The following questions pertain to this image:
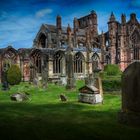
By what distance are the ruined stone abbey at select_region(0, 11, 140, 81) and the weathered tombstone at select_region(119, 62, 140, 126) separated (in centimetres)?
3164

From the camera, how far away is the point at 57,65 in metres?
45.3

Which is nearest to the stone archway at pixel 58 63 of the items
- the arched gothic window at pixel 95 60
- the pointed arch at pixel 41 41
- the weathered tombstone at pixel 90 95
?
the arched gothic window at pixel 95 60

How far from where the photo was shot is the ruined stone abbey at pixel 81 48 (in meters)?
43.8

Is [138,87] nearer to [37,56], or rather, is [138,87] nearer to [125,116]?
[125,116]

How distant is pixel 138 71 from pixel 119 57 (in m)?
50.6

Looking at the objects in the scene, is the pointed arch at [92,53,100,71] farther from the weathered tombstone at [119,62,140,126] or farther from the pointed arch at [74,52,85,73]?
the weathered tombstone at [119,62,140,126]

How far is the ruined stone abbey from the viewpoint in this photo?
43812 millimetres

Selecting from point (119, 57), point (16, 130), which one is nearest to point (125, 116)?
point (16, 130)

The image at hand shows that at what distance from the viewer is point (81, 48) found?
166 feet

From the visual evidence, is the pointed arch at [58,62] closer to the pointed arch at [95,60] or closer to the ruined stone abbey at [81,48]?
the ruined stone abbey at [81,48]

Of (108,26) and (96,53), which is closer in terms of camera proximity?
(96,53)

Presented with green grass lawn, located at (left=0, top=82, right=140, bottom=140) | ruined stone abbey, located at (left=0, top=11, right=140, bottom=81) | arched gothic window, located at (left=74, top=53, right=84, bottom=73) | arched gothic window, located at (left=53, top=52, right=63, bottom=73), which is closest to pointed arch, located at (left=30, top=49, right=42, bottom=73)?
ruined stone abbey, located at (left=0, top=11, right=140, bottom=81)

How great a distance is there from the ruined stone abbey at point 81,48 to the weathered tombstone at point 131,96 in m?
31.6

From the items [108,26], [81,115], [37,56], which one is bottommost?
[81,115]
